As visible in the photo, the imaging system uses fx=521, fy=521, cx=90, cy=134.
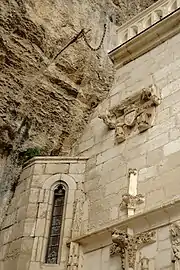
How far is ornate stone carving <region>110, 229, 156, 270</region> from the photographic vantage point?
558cm

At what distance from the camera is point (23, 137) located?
287 inches

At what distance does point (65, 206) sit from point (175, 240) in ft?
5.95

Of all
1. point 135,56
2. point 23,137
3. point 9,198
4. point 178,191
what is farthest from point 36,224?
point 135,56

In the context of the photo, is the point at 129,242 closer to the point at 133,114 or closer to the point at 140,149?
the point at 140,149

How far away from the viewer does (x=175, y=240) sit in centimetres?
533

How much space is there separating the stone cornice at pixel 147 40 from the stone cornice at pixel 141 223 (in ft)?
9.13

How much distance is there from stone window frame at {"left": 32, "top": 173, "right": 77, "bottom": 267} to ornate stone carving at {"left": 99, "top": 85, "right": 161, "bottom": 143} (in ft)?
2.89

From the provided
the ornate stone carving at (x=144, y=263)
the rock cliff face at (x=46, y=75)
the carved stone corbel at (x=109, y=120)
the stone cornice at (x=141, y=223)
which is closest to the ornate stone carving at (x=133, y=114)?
the carved stone corbel at (x=109, y=120)

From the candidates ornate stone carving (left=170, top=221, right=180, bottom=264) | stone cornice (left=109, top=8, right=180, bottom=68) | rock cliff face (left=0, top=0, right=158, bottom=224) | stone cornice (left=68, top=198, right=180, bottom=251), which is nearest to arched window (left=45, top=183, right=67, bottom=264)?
stone cornice (left=68, top=198, right=180, bottom=251)

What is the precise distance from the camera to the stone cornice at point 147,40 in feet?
23.9

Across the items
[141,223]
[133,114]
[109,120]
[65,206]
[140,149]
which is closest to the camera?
[141,223]

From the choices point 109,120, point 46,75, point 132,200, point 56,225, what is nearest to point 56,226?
point 56,225

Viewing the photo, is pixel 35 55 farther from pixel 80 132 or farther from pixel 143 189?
pixel 143 189

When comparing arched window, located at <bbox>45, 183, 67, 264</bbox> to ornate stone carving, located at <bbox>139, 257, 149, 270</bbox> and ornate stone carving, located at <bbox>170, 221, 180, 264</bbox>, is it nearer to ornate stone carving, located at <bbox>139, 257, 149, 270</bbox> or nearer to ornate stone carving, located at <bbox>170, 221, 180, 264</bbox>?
ornate stone carving, located at <bbox>139, 257, 149, 270</bbox>
